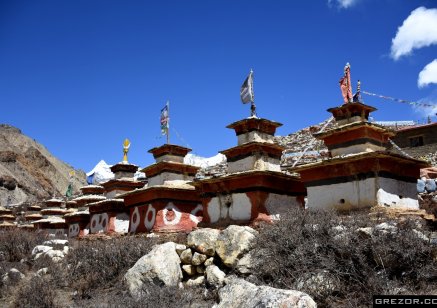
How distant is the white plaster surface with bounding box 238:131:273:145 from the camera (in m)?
16.8

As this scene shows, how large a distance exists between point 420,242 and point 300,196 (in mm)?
9181

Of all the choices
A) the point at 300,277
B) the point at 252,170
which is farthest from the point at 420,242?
the point at 252,170

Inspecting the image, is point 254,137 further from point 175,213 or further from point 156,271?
point 156,271

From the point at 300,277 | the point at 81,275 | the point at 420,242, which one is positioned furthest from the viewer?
the point at 81,275

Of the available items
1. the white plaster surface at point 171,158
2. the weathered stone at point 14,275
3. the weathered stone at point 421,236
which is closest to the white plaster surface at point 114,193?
the white plaster surface at point 171,158

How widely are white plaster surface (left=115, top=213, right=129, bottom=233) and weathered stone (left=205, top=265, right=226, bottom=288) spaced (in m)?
14.3

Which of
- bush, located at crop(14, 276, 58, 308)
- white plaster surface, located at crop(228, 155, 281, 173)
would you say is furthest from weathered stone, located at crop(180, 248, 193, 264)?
white plaster surface, located at crop(228, 155, 281, 173)

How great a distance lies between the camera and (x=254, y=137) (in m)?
16.8

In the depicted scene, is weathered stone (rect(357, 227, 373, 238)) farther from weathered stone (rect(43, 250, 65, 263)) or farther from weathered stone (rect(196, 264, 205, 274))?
weathered stone (rect(43, 250, 65, 263))

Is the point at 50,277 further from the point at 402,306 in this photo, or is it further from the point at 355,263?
the point at 402,306

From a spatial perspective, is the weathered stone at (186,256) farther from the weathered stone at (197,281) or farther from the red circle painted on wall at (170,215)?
the red circle painted on wall at (170,215)

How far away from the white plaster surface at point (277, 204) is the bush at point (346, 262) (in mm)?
6135

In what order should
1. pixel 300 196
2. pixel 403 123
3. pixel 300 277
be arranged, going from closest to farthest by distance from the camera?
pixel 300 277 < pixel 300 196 < pixel 403 123

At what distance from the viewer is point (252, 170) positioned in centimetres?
1535
